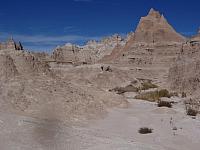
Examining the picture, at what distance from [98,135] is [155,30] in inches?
3996

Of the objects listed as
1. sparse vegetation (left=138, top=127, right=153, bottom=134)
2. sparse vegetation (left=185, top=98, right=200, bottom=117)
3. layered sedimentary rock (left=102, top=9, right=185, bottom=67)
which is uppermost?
layered sedimentary rock (left=102, top=9, right=185, bottom=67)

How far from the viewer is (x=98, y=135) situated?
527 inches

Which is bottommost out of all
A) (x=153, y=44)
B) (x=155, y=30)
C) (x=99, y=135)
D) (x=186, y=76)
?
(x=99, y=135)

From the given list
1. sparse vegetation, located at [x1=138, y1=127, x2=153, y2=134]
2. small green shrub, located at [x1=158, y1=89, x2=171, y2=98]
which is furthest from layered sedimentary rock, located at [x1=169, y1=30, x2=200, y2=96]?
sparse vegetation, located at [x1=138, y1=127, x2=153, y2=134]

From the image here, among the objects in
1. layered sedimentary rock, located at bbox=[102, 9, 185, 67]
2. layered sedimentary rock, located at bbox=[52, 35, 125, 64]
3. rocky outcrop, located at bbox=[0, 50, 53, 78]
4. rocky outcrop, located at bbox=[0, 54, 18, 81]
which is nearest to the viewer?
rocky outcrop, located at bbox=[0, 54, 18, 81]

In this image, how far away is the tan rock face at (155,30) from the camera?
11050 cm

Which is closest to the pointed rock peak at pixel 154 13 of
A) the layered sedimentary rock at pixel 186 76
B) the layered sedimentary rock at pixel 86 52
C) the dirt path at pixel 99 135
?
the layered sedimentary rock at pixel 86 52

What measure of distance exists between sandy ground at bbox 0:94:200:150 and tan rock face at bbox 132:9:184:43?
93.2m

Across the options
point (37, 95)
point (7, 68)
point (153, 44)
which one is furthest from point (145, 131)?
point (153, 44)

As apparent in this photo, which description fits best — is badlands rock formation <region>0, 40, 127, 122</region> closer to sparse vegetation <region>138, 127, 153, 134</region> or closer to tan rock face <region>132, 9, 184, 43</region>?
sparse vegetation <region>138, 127, 153, 134</region>

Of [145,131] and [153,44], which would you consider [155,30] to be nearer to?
[153,44]

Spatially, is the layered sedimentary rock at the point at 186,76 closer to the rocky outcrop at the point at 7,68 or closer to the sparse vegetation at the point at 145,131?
the rocky outcrop at the point at 7,68

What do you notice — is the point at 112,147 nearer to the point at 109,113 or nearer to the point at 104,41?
the point at 109,113

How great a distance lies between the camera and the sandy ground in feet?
37.0
